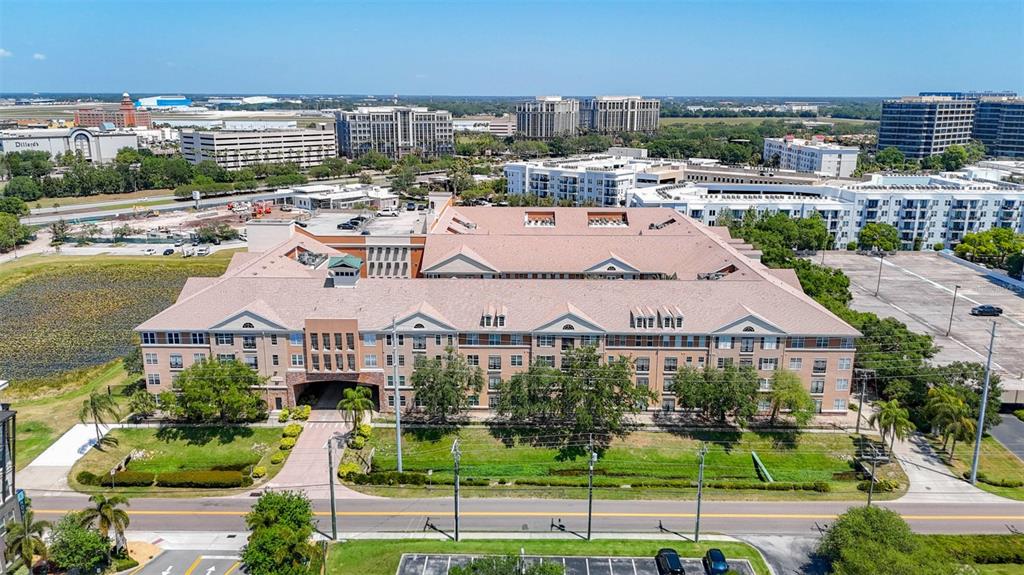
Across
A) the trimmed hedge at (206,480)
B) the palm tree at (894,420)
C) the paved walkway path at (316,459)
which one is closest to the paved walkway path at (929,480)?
the palm tree at (894,420)

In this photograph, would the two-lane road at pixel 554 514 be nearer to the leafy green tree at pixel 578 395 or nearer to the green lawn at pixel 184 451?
the green lawn at pixel 184 451

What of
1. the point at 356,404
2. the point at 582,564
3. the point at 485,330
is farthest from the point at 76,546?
the point at 485,330

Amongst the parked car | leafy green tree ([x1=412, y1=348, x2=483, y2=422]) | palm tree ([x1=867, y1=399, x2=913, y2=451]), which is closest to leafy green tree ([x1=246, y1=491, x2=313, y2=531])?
leafy green tree ([x1=412, y1=348, x2=483, y2=422])

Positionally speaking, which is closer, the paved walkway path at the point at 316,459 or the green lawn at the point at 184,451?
the paved walkway path at the point at 316,459

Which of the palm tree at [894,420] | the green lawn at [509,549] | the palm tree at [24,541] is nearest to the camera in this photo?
the palm tree at [24,541]

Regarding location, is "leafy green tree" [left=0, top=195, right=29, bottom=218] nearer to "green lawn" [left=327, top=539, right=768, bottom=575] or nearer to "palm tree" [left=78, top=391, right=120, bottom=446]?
"palm tree" [left=78, top=391, right=120, bottom=446]

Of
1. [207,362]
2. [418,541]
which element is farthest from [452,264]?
[418,541]

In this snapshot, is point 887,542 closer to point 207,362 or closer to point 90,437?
point 207,362
